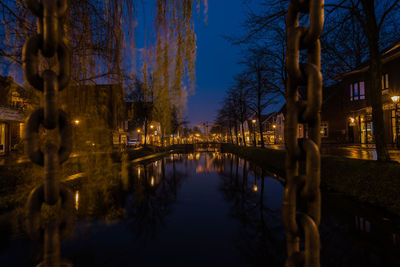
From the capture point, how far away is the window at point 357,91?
93.8ft

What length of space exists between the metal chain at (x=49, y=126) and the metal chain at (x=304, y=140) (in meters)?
1.01

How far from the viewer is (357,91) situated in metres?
29.3

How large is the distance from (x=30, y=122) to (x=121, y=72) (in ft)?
9.67

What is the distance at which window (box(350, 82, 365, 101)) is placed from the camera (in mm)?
28600

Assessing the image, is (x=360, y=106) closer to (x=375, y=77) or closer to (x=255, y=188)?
(x=375, y=77)

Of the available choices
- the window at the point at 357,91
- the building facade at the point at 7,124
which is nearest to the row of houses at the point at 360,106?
the window at the point at 357,91

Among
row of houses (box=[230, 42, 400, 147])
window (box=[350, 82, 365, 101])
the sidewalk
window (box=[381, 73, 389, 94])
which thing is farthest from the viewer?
window (box=[350, 82, 365, 101])

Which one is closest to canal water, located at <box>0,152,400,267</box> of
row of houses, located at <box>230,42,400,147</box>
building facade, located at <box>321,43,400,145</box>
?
row of houses, located at <box>230,42,400,147</box>

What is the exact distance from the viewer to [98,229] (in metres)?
5.48

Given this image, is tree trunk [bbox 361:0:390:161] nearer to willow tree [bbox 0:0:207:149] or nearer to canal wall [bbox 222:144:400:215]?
canal wall [bbox 222:144:400:215]

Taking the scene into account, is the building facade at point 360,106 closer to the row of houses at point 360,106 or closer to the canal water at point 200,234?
the row of houses at point 360,106

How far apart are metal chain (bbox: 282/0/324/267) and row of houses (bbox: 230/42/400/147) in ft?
38.1

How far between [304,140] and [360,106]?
34.6m

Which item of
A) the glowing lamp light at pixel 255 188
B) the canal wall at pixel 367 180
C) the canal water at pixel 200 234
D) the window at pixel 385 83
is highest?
the window at pixel 385 83
